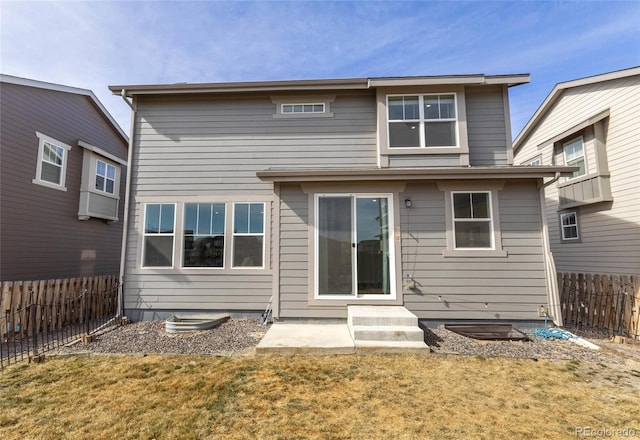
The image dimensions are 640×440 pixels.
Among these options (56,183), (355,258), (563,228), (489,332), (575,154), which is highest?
(575,154)

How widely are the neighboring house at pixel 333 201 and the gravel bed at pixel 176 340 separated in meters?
0.57

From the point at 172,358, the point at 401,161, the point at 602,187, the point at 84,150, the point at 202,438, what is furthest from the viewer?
the point at 84,150

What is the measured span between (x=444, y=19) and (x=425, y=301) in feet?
26.6

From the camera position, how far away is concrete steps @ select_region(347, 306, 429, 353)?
4523 millimetres

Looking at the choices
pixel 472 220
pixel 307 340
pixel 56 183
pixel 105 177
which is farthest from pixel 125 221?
pixel 472 220

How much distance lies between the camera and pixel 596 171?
8.70m

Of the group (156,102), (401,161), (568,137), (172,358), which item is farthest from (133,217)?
(568,137)

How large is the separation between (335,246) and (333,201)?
942 millimetres

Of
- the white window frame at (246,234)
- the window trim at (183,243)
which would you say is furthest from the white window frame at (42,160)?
the white window frame at (246,234)

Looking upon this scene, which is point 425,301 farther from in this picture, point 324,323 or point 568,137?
point 568,137

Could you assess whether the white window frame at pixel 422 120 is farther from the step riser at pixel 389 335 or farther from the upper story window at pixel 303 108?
the step riser at pixel 389 335

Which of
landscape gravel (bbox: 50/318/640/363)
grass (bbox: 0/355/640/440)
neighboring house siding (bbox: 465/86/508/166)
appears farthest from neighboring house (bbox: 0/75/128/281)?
neighboring house siding (bbox: 465/86/508/166)

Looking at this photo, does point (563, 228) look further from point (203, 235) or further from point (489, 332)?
point (203, 235)

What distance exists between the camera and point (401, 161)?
6.78m
